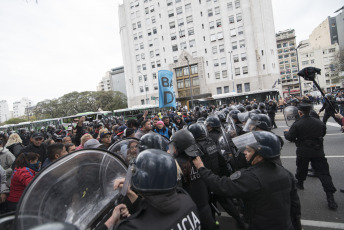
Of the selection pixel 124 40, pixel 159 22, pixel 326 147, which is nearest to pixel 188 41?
pixel 159 22

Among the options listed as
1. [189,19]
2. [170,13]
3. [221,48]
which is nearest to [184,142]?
[221,48]

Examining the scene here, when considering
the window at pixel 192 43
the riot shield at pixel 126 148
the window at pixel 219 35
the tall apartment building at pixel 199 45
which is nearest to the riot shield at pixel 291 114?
the riot shield at pixel 126 148

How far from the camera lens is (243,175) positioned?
1.78 meters

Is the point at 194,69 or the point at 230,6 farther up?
the point at 230,6

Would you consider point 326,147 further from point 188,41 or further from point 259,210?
point 188,41

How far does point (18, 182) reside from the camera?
9.60 ft

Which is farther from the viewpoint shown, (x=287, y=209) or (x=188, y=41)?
(x=188, y=41)

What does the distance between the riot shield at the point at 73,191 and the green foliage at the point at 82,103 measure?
180 feet

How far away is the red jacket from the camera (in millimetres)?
2879

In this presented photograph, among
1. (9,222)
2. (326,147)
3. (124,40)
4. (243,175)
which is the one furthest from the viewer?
(124,40)

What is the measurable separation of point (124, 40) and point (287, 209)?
54.4m

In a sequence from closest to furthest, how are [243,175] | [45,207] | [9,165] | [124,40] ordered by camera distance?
1. [45,207]
2. [243,175]
3. [9,165]
4. [124,40]

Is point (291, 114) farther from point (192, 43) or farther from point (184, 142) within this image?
point (192, 43)

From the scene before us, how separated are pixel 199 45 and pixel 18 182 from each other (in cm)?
4349
